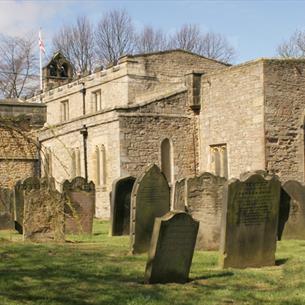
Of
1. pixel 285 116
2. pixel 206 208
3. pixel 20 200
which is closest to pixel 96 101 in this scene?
pixel 285 116

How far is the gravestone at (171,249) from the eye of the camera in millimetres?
8938

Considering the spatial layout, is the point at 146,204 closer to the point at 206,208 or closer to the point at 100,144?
the point at 206,208

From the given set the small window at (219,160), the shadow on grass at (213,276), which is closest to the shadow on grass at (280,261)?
the shadow on grass at (213,276)

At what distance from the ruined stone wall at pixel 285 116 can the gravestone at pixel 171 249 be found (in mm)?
14226

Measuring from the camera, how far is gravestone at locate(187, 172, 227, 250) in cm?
1262

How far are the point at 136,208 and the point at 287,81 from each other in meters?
12.9

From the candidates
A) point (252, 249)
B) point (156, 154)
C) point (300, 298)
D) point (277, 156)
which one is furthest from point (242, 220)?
point (156, 154)

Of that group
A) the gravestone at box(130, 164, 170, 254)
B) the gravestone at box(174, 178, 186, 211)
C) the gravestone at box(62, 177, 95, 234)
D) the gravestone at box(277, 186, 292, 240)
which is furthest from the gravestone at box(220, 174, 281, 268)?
the gravestone at box(62, 177, 95, 234)

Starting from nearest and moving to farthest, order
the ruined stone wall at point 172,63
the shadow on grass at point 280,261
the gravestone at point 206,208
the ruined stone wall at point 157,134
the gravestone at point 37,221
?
the shadow on grass at point 280,261 → the gravestone at point 206,208 → the gravestone at point 37,221 → the ruined stone wall at point 157,134 → the ruined stone wall at point 172,63

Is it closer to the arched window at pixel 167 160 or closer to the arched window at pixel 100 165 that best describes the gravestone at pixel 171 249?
the arched window at pixel 167 160

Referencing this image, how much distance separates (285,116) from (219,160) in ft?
12.2

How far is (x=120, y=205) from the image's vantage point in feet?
52.0

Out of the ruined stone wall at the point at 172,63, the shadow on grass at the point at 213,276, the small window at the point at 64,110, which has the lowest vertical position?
the shadow on grass at the point at 213,276

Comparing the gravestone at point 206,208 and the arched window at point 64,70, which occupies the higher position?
the arched window at point 64,70
